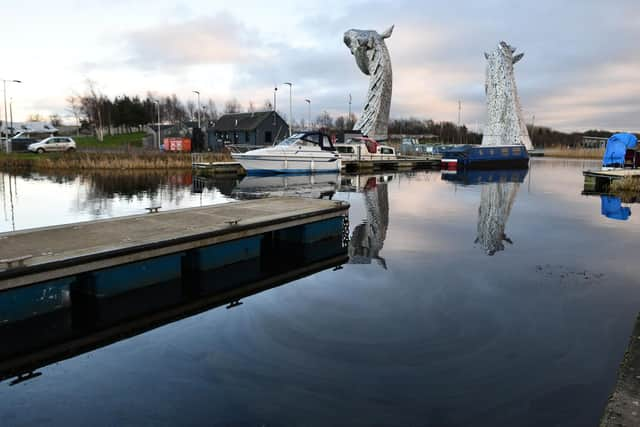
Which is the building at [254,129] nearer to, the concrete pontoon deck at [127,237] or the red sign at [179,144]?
the red sign at [179,144]

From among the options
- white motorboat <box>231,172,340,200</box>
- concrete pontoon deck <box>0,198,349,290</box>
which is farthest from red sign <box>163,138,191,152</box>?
concrete pontoon deck <box>0,198,349,290</box>

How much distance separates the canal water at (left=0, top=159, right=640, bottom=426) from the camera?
13.9 ft

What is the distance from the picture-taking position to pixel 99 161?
34.0 metres

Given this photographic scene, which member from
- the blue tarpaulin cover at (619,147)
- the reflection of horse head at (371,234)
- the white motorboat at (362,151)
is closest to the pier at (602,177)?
the blue tarpaulin cover at (619,147)

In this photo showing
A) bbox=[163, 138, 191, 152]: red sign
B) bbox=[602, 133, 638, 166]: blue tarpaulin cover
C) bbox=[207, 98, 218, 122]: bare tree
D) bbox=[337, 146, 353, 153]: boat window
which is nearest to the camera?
bbox=[602, 133, 638, 166]: blue tarpaulin cover

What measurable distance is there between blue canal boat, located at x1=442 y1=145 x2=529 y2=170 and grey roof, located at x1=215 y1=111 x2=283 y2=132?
25.0m

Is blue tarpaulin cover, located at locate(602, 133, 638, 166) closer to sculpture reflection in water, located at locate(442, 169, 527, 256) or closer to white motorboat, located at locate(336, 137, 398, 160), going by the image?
sculpture reflection in water, located at locate(442, 169, 527, 256)

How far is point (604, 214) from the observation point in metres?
15.8

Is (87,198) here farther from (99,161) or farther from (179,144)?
(179,144)

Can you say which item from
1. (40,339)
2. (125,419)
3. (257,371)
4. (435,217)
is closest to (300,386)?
(257,371)

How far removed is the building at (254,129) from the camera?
58688 millimetres

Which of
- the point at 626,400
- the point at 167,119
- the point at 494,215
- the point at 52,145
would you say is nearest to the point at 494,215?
the point at 494,215

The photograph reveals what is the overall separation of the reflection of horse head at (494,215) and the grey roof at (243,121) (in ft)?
125

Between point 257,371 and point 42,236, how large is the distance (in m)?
4.63
